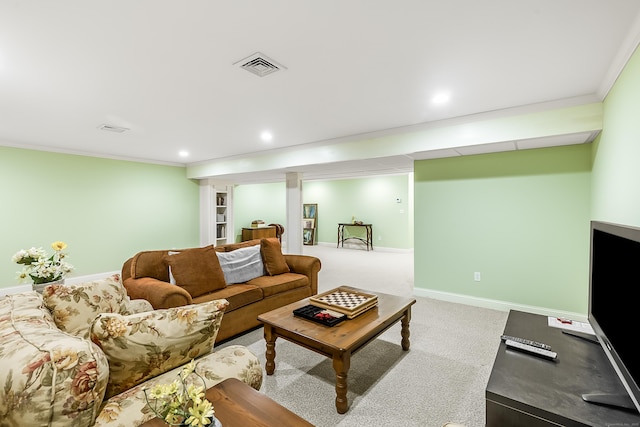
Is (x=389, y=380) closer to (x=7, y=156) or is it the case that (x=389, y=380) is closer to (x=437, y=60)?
(x=437, y=60)

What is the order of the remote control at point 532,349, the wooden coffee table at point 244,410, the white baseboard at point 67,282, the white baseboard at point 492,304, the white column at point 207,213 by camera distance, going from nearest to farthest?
the wooden coffee table at point 244,410 → the remote control at point 532,349 → the white baseboard at point 492,304 → the white baseboard at point 67,282 → the white column at point 207,213

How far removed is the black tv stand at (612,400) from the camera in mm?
1091

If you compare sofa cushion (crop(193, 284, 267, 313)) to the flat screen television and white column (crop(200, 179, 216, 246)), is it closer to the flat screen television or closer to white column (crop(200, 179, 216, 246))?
the flat screen television

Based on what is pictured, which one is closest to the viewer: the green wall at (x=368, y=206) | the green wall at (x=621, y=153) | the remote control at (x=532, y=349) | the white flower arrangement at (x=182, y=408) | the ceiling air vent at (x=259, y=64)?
the white flower arrangement at (x=182, y=408)

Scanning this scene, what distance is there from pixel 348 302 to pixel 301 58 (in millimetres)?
1907

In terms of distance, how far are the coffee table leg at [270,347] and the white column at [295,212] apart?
10.6 ft

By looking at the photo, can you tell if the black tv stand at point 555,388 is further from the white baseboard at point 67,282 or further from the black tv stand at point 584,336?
the white baseboard at point 67,282

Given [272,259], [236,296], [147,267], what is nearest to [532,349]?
[236,296]

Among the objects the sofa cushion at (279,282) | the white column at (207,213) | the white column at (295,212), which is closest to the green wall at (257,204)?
the white column at (207,213)

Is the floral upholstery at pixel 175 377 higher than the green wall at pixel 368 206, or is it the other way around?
the green wall at pixel 368 206

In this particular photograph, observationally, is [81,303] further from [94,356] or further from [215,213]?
[215,213]

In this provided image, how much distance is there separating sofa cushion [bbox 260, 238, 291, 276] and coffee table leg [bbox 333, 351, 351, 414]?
1.92m

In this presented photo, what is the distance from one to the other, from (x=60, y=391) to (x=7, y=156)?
5.58 m

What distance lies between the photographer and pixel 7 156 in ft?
14.6
